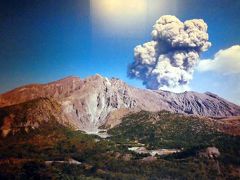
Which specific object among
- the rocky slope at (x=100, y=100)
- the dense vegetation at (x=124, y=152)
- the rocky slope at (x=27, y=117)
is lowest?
the dense vegetation at (x=124, y=152)

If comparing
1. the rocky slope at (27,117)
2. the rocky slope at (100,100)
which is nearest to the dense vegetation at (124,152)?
the rocky slope at (27,117)

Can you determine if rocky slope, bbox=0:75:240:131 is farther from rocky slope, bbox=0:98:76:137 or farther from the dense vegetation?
the dense vegetation

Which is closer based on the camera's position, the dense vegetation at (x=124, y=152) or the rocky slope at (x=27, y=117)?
the dense vegetation at (x=124, y=152)

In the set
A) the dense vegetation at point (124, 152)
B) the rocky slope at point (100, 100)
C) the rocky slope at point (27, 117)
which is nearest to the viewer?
the dense vegetation at point (124, 152)

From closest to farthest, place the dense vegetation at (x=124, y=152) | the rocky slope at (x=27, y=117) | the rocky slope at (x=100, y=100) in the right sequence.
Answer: the dense vegetation at (x=124, y=152), the rocky slope at (x=27, y=117), the rocky slope at (x=100, y=100)

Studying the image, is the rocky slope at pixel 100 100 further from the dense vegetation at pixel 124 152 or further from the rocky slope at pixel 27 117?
the dense vegetation at pixel 124 152

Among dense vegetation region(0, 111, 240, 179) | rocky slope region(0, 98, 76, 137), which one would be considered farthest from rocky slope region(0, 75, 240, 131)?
dense vegetation region(0, 111, 240, 179)

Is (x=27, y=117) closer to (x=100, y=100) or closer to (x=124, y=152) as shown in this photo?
(x=124, y=152)
